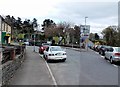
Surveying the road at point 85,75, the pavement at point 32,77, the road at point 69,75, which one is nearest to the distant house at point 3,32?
the road at point 69,75

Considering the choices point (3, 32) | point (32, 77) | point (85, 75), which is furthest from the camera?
point (3, 32)

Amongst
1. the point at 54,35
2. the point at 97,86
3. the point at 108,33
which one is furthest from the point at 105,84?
the point at 54,35

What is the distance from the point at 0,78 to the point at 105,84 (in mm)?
4451

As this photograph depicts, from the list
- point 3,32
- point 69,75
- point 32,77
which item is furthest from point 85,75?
point 3,32

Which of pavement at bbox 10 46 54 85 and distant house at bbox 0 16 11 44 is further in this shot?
distant house at bbox 0 16 11 44

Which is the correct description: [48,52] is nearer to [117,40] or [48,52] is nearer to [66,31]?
[117,40]

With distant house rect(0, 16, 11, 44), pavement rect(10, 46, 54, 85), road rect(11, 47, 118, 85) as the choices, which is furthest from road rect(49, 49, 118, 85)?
distant house rect(0, 16, 11, 44)

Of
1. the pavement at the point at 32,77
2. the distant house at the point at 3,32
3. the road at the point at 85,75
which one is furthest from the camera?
the distant house at the point at 3,32

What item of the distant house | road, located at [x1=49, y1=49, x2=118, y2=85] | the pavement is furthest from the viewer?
the distant house

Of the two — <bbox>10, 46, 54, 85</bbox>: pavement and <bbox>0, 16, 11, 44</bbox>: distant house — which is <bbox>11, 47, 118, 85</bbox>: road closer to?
<bbox>10, 46, 54, 85</bbox>: pavement

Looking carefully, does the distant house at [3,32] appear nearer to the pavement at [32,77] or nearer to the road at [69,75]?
the road at [69,75]

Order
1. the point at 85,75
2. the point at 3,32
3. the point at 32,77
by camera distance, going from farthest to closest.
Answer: the point at 3,32
the point at 85,75
the point at 32,77

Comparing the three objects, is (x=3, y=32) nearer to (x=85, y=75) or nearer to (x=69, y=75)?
(x=69, y=75)

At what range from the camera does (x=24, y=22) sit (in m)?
145
